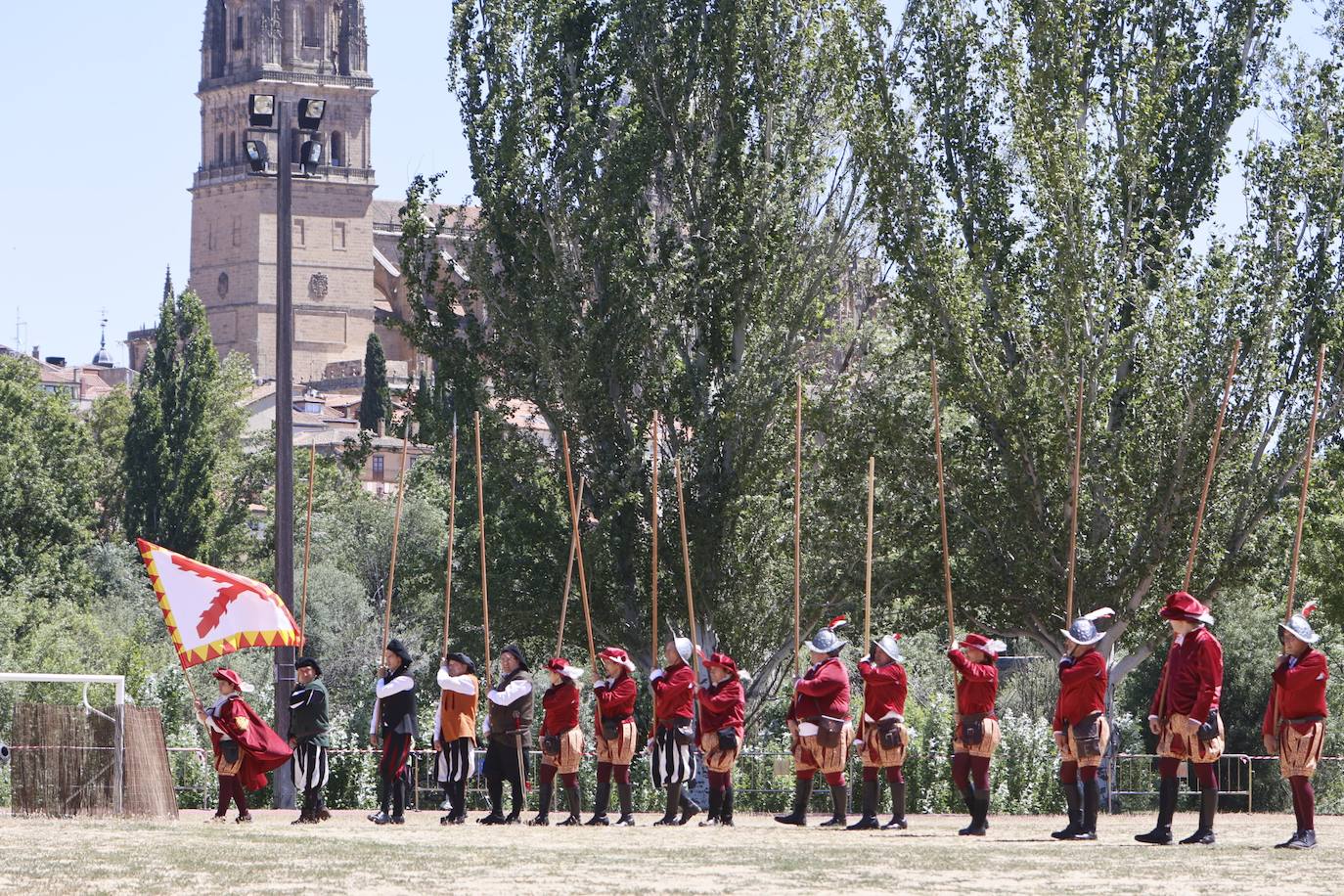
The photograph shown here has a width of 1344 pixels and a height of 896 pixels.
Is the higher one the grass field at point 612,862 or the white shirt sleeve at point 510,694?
the white shirt sleeve at point 510,694

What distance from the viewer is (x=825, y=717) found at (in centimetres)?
1667

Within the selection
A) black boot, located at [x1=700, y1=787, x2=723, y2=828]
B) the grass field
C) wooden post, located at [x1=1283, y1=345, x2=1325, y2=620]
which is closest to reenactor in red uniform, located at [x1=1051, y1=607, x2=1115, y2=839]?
the grass field

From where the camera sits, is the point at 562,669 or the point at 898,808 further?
the point at 562,669

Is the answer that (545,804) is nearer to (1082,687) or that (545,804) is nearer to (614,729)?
(614,729)

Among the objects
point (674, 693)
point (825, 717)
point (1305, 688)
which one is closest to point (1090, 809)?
point (1305, 688)

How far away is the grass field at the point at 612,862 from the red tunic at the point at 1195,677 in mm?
857

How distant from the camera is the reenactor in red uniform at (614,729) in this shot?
17.2m

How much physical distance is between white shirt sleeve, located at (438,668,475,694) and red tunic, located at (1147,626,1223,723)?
18.5 feet

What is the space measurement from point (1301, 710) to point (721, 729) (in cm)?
446

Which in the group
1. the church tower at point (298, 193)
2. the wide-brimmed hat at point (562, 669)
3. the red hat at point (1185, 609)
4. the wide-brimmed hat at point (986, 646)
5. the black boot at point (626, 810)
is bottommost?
the black boot at point (626, 810)

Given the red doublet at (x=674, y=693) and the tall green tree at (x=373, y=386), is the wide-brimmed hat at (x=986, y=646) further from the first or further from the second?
the tall green tree at (x=373, y=386)

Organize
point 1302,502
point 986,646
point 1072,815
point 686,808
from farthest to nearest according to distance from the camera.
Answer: point 686,808, point 1302,502, point 986,646, point 1072,815

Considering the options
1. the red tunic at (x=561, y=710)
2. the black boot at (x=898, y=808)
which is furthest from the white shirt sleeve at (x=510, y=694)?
the black boot at (x=898, y=808)

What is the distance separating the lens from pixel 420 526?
217ft
